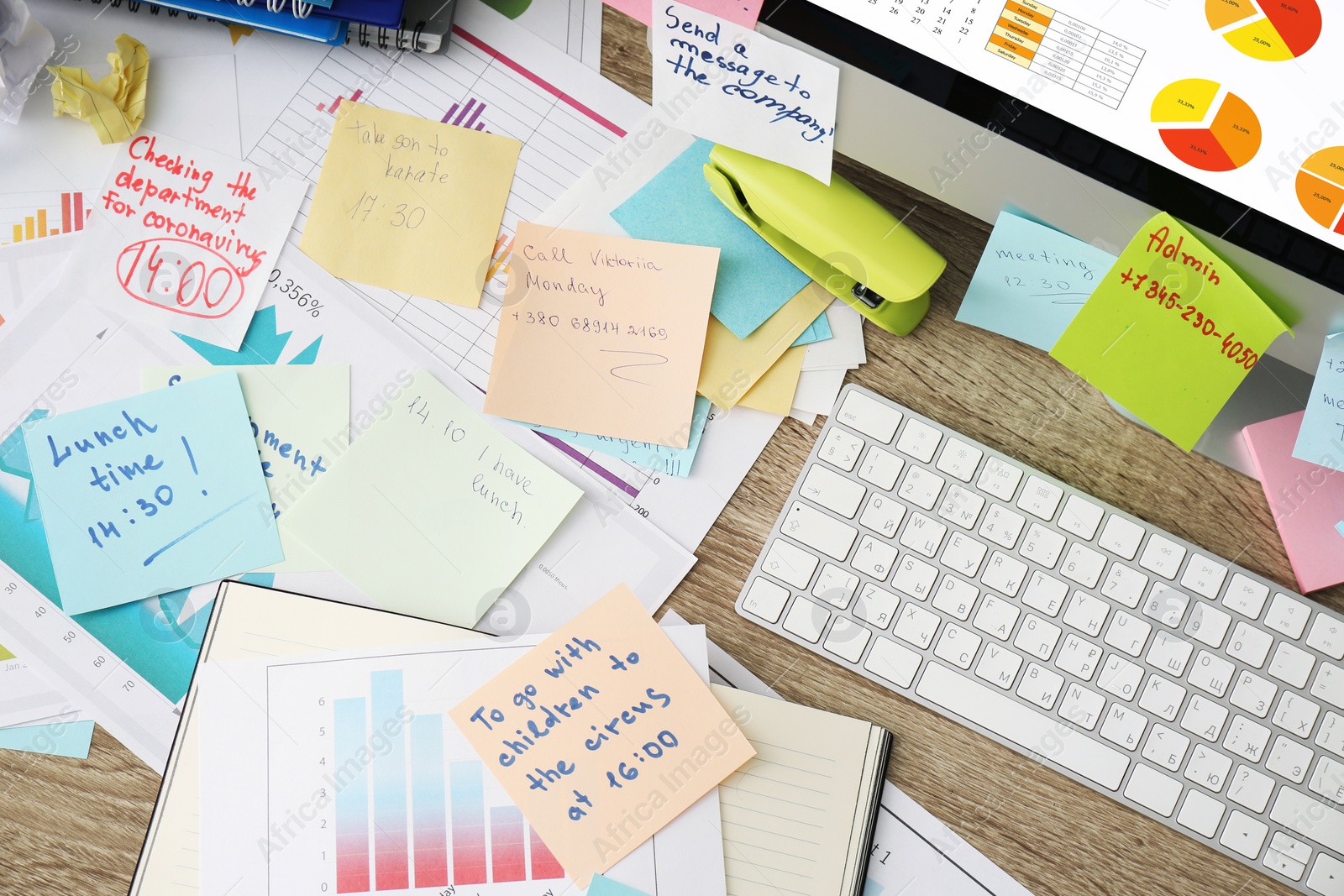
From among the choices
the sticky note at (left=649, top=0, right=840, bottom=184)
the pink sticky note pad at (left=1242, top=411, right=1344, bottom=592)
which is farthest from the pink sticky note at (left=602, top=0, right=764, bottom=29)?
the pink sticky note pad at (left=1242, top=411, right=1344, bottom=592)

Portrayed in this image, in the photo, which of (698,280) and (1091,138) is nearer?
(1091,138)

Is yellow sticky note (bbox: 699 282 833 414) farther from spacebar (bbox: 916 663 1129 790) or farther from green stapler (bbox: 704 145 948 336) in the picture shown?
spacebar (bbox: 916 663 1129 790)

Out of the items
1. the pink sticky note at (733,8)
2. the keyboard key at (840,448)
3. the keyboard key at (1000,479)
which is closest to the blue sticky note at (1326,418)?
the keyboard key at (1000,479)

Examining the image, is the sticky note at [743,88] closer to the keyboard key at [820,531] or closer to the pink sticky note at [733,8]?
the pink sticky note at [733,8]

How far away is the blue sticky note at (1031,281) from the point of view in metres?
0.58

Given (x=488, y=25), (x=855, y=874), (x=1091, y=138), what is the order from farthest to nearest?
1. (x=488, y=25)
2. (x=855, y=874)
3. (x=1091, y=138)

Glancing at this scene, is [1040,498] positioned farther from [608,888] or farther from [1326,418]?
[608,888]

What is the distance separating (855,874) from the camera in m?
0.61

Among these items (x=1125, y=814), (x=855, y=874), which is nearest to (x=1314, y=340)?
(x=1125, y=814)

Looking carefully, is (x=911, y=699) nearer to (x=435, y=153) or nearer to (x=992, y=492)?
(x=992, y=492)

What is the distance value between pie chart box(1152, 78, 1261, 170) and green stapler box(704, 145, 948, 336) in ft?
0.54

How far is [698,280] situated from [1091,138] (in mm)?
276

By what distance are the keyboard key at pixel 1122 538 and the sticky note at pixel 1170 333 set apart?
0.22 feet

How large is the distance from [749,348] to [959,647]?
0.25m
